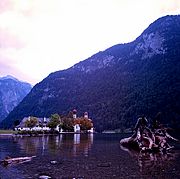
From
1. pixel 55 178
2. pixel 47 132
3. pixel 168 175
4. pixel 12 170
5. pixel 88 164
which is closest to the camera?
pixel 55 178

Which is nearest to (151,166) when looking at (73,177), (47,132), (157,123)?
(73,177)

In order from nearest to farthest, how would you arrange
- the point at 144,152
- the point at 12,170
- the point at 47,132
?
the point at 12,170 → the point at 144,152 → the point at 47,132

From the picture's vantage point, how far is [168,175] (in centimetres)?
3997

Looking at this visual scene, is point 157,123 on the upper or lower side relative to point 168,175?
upper

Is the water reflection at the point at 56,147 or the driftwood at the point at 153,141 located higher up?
the driftwood at the point at 153,141

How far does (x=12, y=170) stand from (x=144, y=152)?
36.5m

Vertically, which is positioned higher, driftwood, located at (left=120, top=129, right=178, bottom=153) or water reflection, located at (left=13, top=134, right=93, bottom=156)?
driftwood, located at (left=120, top=129, right=178, bottom=153)

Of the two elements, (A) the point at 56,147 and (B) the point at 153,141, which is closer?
(B) the point at 153,141

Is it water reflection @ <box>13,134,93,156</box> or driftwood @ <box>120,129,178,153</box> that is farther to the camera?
driftwood @ <box>120,129,178,153</box>

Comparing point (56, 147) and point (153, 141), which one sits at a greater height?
point (153, 141)

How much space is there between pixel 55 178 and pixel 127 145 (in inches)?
2167

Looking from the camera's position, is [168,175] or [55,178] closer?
[55,178]

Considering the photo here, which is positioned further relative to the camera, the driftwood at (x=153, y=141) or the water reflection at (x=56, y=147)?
the driftwood at (x=153, y=141)

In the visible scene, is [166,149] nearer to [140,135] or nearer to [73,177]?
[140,135]
